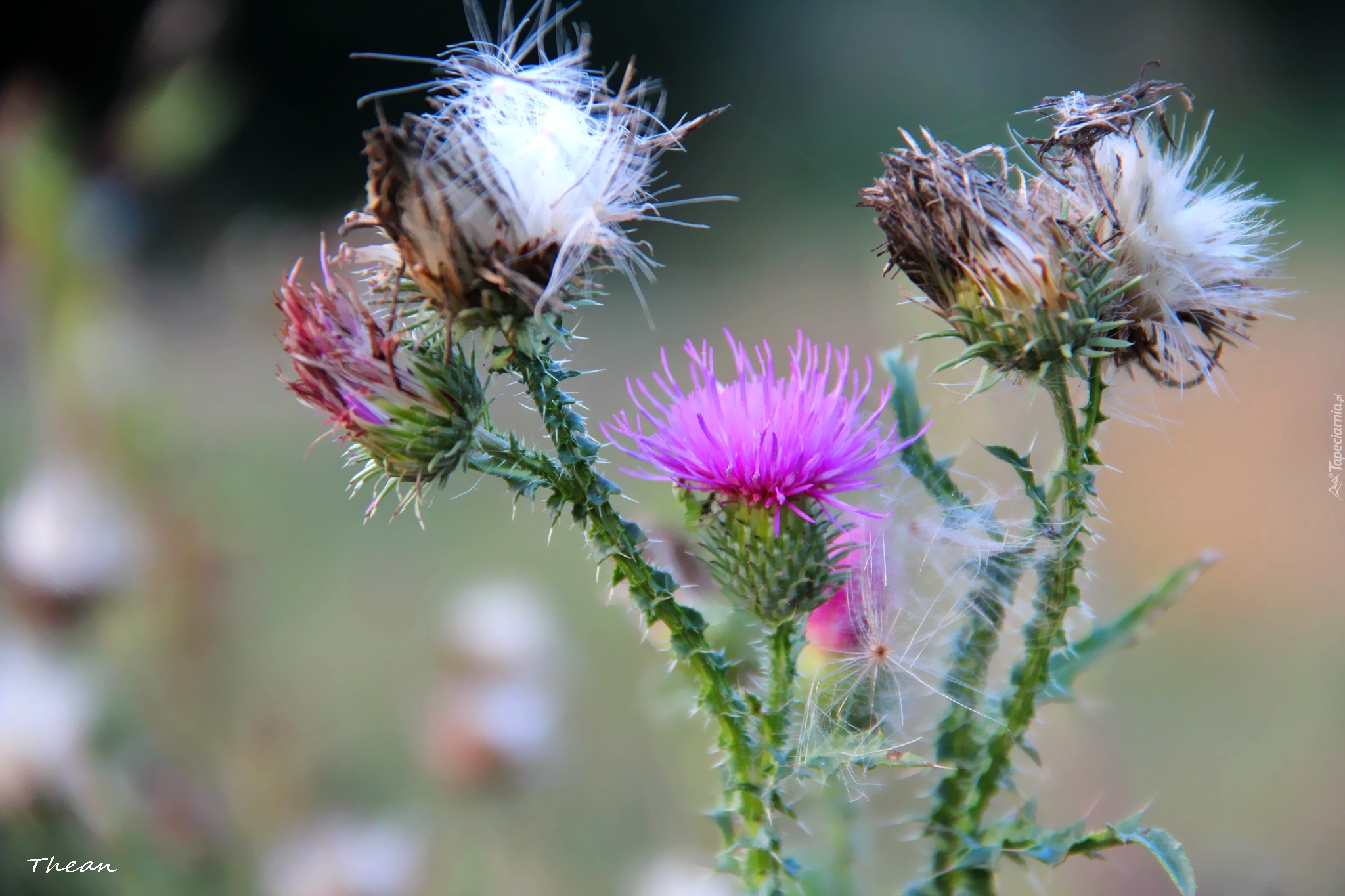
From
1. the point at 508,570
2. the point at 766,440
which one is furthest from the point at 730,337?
the point at 508,570

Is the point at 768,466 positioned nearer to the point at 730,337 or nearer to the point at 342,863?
the point at 730,337

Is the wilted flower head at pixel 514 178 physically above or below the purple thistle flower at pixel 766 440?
above

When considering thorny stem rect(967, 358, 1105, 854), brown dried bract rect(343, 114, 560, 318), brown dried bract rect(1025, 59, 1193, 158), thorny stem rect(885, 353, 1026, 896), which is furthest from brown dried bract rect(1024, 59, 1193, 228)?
brown dried bract rect(343, 114, 560, 318)

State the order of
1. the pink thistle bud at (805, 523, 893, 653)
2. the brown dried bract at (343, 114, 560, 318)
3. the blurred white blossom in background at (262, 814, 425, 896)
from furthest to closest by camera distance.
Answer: the blurred white blossom in background at (262, 814, 425, 896), the pink thistle bud at (805, 523, 893, 653), the brown dried bract at (343, 114, 560, 318)

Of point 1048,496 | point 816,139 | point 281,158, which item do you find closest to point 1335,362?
point 1048,496

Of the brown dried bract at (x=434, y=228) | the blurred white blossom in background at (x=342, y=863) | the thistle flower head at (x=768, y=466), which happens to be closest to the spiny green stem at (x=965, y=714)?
the thistle flower head at (x=768, y=466)

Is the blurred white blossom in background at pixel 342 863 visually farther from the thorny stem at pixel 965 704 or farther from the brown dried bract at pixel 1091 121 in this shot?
the brown dried bract at pixel 1091 121

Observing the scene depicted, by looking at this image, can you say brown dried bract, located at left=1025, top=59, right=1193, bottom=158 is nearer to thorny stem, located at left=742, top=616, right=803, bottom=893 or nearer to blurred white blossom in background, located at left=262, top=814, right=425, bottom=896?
thorny stem, located at left=742, top=616, right=803, bottom=893
